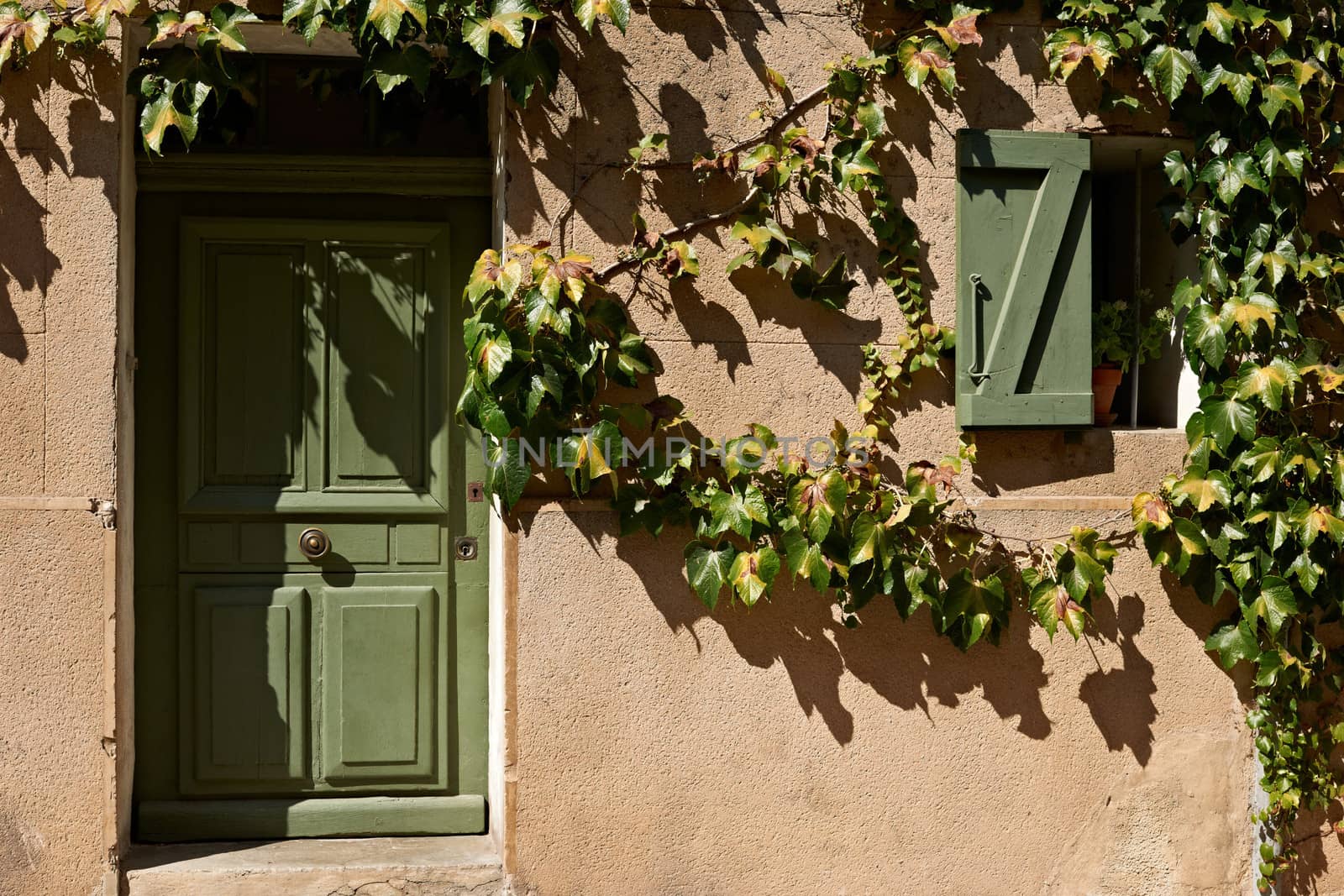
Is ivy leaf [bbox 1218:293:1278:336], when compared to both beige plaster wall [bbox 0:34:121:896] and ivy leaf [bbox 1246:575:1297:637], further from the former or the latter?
beige plaster wall [bbox 0:34:121:896]

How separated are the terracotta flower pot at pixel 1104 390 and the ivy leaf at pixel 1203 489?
37 centimetres

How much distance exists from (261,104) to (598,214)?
119 cm

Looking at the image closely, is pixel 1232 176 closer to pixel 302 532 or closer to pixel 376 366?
pixel 376 366

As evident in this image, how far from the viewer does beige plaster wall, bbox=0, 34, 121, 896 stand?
10.8ft

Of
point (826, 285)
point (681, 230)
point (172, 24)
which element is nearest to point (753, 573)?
point (826, 285)

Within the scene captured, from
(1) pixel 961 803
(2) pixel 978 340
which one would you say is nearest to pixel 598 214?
(2) pixel 978 340

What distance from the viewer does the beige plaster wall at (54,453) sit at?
3.29m

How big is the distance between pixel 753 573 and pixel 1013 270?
1.27 meters

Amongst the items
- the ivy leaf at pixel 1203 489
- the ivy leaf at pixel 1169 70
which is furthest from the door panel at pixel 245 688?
the ivy leaf at pixel 1169 70

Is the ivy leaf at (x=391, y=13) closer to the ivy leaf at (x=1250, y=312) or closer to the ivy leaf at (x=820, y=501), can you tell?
the ivy leaf at (x=820, y=501)

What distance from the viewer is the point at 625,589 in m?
3.49

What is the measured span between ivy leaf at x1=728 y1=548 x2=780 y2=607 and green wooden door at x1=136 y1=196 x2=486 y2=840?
951 mm

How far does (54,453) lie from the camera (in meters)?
3.30

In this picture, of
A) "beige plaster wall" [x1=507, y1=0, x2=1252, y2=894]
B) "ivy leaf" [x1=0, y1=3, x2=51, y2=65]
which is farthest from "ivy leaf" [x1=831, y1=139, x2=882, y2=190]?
"ivy leaf" [x1=0, y1=3, x2=51, y2=65]
